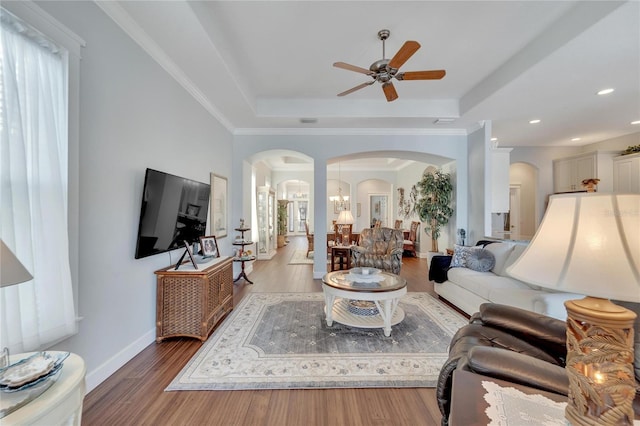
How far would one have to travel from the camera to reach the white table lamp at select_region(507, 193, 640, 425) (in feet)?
2.27

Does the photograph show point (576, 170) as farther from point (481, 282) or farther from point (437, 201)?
point (481, 282)

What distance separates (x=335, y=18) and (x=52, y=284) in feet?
10.3

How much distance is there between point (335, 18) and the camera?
2600mm

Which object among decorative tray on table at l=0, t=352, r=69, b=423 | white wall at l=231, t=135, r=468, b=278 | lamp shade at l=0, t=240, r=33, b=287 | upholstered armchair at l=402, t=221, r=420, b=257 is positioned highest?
white wall at l=231, t=135, r=468, b=278

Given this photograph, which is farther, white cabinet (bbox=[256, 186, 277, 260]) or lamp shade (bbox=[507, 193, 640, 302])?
white cabinet (bbox=[256, 186, 277, 260])

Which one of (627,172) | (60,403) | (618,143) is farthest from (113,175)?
(618,143)

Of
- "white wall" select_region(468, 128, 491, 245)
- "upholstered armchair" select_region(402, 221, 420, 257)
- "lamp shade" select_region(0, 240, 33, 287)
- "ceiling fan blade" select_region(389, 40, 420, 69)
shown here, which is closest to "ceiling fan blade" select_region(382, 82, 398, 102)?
"ceiling fan blade" select_region(389, 40, 420, 69)

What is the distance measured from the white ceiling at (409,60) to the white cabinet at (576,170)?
856 millimetres

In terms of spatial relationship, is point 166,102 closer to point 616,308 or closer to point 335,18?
point 335,18

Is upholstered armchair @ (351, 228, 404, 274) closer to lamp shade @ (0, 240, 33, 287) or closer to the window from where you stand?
the window

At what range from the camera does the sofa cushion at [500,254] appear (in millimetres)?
3475

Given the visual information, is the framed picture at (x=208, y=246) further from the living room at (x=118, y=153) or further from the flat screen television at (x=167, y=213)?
the living room at (x=118, y=153)

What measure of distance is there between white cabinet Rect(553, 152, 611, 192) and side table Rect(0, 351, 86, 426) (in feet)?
27.6

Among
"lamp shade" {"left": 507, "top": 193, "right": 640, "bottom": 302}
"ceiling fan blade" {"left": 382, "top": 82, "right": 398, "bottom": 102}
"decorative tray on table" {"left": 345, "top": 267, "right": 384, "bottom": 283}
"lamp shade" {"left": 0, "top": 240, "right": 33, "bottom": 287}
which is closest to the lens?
"lamp shade" {"left": 507, "top": 193, "right": 640, "bottom": 302}
